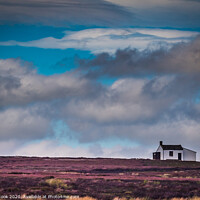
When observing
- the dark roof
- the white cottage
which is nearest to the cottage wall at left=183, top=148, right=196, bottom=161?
the white cottage

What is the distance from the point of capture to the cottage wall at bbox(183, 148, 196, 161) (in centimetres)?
9462

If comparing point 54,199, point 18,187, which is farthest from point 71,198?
point 18,187

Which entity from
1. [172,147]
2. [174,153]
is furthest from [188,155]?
[172,147]

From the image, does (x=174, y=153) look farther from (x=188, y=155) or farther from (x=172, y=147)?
(x=188, y=155)

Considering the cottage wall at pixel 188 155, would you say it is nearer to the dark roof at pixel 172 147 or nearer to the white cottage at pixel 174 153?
the white cottage at pixel 174 153

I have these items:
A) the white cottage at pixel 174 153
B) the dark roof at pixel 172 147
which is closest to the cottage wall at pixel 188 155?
the white cottage at pixel 174 153

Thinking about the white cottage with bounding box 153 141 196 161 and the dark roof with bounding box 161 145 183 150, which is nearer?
the white cottage with bounding box 153 141 196 161

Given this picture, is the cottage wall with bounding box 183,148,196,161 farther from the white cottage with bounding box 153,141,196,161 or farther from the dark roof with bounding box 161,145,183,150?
the dark roof with bounding box 161,145,183,150

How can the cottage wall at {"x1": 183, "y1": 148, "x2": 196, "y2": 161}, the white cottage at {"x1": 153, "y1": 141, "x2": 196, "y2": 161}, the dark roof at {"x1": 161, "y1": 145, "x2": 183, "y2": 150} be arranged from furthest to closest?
the dark roof at {"x1": 161, "y1": 145, "x2": 183, "y2": 150} → the cottage wall at {"x1": 183, "y1": 148, "x2": 196, "y2": 161} → the white cottage at {"x1": 153, "y1": 141, "x2": 196, "y2": 161}

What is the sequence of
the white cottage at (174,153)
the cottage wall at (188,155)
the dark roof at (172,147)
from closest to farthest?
the white cottage at (174,153) → the cottage wall at (188,155) → the dark roof at (172,147)

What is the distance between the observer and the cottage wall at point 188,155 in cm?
9462

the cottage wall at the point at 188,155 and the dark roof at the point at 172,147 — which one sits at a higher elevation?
the dark roof at the point at 172,147

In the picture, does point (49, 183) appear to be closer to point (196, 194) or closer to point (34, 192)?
point (34, 192)

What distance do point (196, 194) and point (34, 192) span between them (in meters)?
12.1
